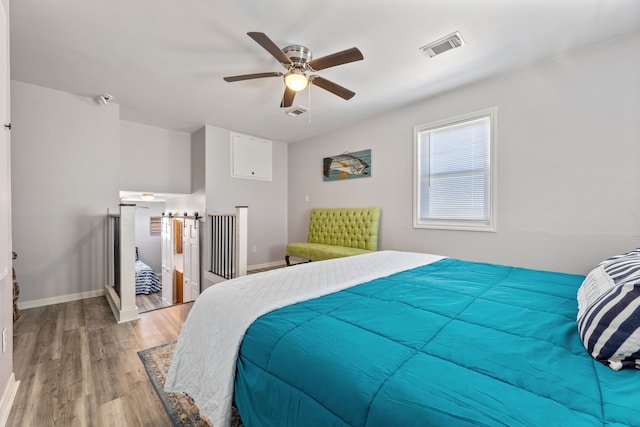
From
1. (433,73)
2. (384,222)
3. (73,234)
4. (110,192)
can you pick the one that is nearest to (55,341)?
(73,234)

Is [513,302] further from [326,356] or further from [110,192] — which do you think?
[110,192]

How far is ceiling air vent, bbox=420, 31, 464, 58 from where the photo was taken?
7.64ft

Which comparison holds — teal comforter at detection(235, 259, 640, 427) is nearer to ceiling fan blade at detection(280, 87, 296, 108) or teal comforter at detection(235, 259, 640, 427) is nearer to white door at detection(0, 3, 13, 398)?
white door at detection(0, 3, 13, 398)

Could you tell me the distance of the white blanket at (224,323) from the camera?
3.60 ft

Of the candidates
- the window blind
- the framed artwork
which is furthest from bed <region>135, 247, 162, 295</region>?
the window blind

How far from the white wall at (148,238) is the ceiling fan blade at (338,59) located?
6.91m

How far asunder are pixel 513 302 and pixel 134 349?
8.79 feet

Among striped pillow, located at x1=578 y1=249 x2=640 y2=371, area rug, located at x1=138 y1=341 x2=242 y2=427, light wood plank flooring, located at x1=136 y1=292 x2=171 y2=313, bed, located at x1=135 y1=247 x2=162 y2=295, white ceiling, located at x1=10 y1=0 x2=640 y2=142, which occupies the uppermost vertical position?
white ceiling, located at x1=10 y1=0 x2=640 y2=142

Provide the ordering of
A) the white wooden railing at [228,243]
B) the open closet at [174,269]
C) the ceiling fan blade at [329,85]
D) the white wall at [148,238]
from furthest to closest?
the white wall at [148,238] < the open closet at [174,269] < the white wooden railing at [228,243] < the ceiling fan blade at [329,85]

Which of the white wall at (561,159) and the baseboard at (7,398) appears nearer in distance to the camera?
the baseboard at (7,398)

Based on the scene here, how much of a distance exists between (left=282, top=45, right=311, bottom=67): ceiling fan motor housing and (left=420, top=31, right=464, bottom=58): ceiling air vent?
1052 mm

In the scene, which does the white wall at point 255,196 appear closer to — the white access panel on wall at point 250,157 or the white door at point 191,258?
the white access panel on wall at point 250,157

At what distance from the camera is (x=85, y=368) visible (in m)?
1.95

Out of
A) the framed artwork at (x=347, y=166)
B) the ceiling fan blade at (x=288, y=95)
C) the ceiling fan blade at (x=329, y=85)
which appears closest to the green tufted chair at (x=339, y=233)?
the framed artwork at (x=347, y=166)
